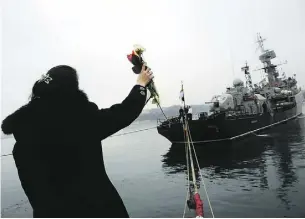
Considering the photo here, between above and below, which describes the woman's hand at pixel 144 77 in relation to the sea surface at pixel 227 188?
above

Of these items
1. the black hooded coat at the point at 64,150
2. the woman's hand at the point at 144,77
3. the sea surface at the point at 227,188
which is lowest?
the sea surface at the point at 227,188

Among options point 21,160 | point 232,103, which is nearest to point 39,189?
point 21,160

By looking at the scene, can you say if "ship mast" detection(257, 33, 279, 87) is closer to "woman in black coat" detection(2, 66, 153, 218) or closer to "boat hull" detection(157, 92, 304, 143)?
"boat hull" detection(157, 92, 304, 143)

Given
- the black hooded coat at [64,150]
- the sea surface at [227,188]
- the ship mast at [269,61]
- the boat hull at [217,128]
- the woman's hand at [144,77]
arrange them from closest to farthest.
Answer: the black hooded coat at [64,150] < the woman's hand at [144,77] < the sea surface at [227,188] < the boat hull at [217,128] < the ship mast at [269,61]

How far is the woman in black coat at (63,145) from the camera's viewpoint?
139cm

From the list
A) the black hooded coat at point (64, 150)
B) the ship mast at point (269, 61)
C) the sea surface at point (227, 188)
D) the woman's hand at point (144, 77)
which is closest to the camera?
the black hooded coat at point (64, 150)

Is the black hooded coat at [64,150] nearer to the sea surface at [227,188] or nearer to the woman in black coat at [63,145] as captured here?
the woman in black coat at [63,145]

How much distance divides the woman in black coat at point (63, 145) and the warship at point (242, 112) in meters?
15.8

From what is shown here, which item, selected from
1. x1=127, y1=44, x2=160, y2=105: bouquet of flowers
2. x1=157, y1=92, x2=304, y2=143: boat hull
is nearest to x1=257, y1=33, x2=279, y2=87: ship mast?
x1=157, y1=92, x2=304, y2=143: boat hull

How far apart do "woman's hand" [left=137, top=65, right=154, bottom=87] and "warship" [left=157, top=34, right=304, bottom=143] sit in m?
15.5

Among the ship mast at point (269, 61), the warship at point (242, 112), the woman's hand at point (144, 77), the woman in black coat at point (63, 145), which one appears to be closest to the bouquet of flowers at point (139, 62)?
the woman's hand at point (144, 77)

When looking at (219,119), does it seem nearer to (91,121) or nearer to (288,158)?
(288,158)

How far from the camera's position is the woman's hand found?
164 cm

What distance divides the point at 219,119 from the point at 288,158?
29.8ft
